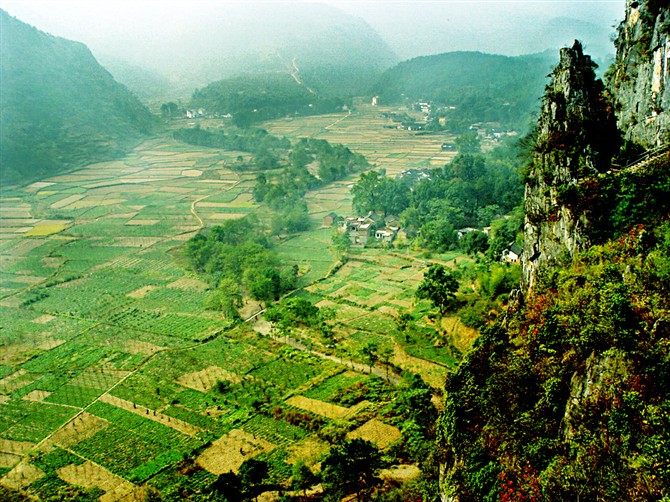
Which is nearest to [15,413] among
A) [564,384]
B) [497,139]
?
[564,384]

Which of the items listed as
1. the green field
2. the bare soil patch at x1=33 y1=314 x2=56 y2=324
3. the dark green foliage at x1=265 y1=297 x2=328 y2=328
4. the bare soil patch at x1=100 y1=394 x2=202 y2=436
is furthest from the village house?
the bare soil patch at x1=100 y1=394 x2=202 y2=436

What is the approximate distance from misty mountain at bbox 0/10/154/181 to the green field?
14.1 meters

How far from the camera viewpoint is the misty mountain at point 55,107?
51.3 metres

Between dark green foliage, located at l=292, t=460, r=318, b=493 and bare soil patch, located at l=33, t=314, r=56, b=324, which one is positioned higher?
bare soil patch, located at l=33, t=314, r=56, b=324

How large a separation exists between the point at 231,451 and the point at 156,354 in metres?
6.81

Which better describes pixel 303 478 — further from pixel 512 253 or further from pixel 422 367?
pixel 512 253

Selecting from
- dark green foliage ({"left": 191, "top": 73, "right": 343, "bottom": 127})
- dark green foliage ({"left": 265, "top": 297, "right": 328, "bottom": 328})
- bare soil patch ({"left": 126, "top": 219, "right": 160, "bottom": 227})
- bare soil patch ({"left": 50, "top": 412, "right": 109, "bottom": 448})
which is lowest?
bare soil patch ({"left": 50, "top": 412, "right": 109, "bottom": 448})

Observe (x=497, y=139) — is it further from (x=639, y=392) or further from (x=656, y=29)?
(x=639, y=392)

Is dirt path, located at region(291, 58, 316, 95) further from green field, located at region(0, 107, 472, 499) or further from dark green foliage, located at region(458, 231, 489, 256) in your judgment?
dark green foliage, located at region(458, 231, 489, 256)

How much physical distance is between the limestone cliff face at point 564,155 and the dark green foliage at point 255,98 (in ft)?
188

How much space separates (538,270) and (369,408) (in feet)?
20.8

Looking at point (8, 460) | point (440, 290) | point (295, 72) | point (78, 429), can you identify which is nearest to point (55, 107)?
point (295, 72)

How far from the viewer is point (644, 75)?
16953mm

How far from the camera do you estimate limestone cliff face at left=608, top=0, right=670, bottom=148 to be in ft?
52.0
